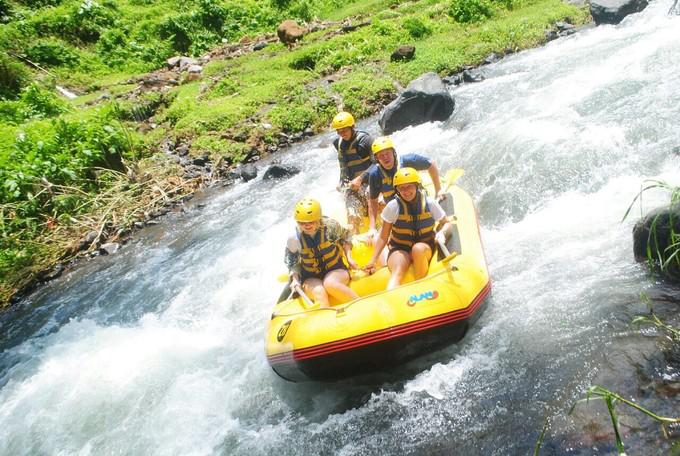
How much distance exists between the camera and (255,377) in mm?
4871

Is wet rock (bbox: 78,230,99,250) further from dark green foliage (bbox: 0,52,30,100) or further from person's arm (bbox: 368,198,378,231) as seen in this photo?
dark green foliage (bbox: 0,52,30,100)

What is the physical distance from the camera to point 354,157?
262 inches

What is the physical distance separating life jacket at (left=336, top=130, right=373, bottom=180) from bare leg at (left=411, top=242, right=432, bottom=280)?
220cm

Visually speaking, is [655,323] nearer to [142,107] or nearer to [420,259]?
[420,259]

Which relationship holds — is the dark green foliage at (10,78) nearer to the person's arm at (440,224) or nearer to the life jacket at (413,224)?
the life jacket at (413,224)

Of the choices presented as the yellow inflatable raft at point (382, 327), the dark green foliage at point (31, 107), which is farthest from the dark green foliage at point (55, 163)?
the yellow inflatable raft at point (382, 327)

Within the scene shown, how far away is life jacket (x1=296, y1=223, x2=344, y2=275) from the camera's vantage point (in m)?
4.73

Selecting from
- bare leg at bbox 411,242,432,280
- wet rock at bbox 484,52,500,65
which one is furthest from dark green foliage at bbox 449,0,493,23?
bare leg at bbox 411,242,432,280

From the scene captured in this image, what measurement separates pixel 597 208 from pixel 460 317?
2.62 metres

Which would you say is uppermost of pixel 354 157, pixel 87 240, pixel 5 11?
pixel 5 11

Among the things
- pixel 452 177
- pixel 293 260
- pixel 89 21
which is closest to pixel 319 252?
pixel 293 260

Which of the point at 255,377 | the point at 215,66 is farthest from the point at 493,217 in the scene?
the point at 215,66

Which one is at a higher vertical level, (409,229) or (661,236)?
(409,229)

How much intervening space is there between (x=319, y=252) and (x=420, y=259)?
0.95 m
